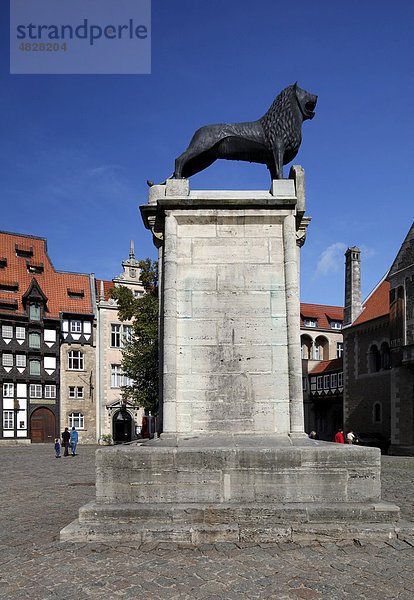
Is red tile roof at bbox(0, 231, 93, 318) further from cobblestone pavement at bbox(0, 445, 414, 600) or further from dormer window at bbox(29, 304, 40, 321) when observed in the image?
cobblestone pavement at bbox(0, 445, 414, 600)

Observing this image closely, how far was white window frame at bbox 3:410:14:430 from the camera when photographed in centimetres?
4188

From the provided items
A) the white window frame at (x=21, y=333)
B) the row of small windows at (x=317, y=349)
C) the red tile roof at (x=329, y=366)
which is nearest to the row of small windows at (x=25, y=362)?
the white window frame at (x=21, y=333)

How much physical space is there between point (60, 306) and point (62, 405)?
8.31m

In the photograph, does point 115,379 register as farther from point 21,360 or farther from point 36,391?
point 21,360

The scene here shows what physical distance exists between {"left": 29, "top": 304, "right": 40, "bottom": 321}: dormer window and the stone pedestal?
3831 centimetres

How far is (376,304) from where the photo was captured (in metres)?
41.3

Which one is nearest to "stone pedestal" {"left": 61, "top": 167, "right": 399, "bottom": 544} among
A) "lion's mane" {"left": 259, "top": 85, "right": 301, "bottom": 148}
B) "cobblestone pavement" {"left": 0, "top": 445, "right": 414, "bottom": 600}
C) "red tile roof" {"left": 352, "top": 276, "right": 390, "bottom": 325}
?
"cobblestone pavement" {"left": 0, "top": 445, "right": 414, "bottom": 600}

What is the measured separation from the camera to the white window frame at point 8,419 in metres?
41.9

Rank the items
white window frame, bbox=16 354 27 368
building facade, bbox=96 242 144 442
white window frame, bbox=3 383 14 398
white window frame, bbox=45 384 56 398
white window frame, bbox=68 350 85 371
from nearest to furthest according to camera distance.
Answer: white window frame, bbox=3 383 14 398 → white window frame, bbox=16 354 27 368 → white window frame, bbox=45 384 56 398 → building facade, bbox=96 242 144 442 → white window frame, bbox=68 350 85 371

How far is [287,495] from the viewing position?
6848 millimetres

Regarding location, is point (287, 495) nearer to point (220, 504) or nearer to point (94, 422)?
point (220, 504)

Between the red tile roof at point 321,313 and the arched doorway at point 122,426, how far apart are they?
2540 cm

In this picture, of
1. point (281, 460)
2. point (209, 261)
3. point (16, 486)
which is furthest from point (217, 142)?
point (16, 486)

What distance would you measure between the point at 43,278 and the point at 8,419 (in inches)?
500
